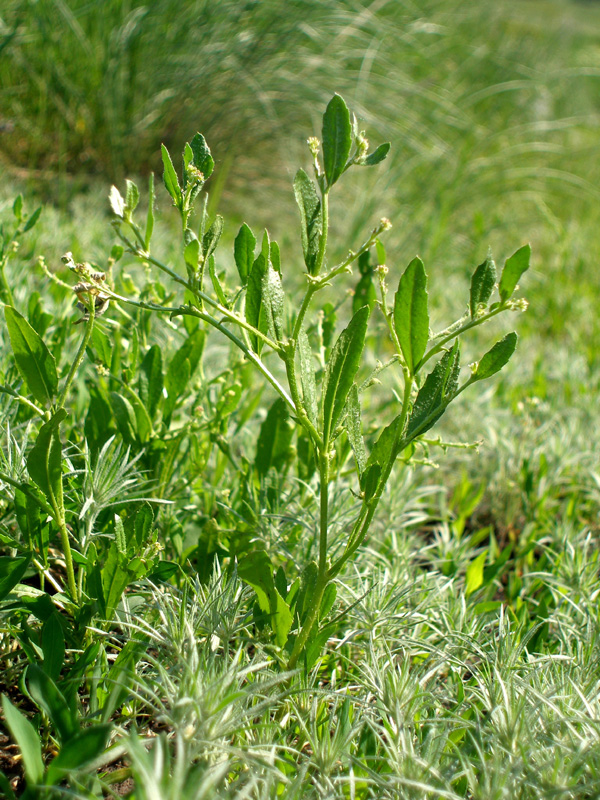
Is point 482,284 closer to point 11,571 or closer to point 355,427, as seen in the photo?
point 355,427

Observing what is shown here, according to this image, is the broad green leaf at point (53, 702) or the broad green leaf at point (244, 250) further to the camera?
the broad green leaf at point (244, 250)

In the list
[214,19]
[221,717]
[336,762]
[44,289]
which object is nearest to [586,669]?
[336,762]

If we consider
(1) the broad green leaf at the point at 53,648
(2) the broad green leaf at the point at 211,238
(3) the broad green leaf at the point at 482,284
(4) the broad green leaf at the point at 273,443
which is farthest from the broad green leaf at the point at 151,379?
(3) the broad green leaf at the point at 482,284

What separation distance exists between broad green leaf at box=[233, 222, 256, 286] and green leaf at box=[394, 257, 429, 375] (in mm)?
246

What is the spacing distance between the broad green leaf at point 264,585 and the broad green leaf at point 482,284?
1.39ft

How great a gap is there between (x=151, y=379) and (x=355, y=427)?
0.45 m

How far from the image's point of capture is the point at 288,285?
296 cm

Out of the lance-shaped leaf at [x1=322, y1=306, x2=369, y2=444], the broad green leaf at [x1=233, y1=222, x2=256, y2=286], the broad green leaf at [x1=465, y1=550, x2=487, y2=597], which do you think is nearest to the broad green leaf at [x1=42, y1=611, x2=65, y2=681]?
the lance-shaped leaf at [x1=322, y1=306, x2=369, y2=444]

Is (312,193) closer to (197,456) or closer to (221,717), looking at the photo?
(197,456)

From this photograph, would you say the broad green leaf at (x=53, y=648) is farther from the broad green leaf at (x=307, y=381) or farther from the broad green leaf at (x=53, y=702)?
the broad green leaf at (x=307, y=381)

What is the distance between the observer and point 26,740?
2.28ft

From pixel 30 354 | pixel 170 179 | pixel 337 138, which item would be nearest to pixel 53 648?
pixel 30 354

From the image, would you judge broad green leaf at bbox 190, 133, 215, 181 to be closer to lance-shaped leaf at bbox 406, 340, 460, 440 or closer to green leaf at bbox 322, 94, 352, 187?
green leaf at bbox 322, 94, 352, 187

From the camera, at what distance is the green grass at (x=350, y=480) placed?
780mm
